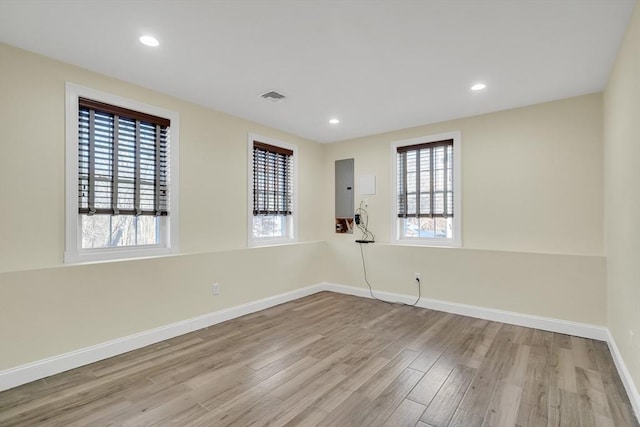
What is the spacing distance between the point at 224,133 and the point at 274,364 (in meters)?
2.78

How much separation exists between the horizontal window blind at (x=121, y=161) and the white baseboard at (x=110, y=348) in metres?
1.20

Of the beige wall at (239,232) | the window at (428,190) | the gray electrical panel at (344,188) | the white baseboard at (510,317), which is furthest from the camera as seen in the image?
the gray electrical panel at (344,188)

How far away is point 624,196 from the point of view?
7.89 ft

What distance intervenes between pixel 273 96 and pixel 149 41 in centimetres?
132

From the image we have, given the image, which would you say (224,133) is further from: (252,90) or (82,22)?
(82,22)

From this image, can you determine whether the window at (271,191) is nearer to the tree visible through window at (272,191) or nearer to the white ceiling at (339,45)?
the tree visible through window at (272,191)

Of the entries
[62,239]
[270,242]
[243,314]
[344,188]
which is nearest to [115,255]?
[62,239]

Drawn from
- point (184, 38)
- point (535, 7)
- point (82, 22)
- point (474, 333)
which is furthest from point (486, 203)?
point (82, 22)

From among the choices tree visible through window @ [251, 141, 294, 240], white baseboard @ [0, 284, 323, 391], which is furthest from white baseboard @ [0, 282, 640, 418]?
tree visible through window @ [251, 141, 294, 240]

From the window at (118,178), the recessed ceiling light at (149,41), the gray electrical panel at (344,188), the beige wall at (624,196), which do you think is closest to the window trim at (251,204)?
the gray electrical panel at (344,188)

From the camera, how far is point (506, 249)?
12.9 ft

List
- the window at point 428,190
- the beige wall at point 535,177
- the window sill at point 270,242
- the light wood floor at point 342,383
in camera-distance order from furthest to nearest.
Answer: the window sill at point 270,242 < the window at point 428,190 < the beige wall at point 535,177 < the light wood floor at point 342,383

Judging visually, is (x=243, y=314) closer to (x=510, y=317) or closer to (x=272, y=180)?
(x=272, y=180)

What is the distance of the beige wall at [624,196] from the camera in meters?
2.06
